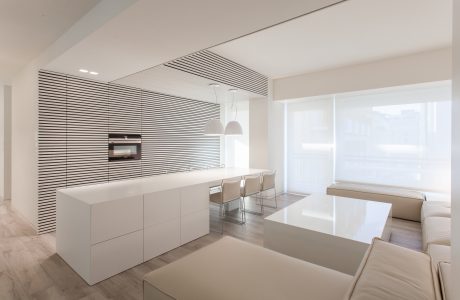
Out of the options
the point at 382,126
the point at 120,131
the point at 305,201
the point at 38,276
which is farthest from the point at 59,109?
the point at 382,126

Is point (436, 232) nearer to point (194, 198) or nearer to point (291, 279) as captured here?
point (291, 279)

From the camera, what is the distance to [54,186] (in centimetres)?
359

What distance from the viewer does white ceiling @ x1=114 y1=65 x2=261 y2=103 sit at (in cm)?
358

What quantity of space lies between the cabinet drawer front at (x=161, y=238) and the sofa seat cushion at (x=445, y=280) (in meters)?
2.54

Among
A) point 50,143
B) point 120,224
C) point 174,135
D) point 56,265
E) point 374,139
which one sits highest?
point 174,135

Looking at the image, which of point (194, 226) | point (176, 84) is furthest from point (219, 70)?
point (194, 226)

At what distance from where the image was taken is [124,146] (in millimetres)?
4336

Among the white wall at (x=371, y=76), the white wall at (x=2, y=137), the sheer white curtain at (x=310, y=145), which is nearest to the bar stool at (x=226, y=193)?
the sheer white curtain at (x=310, y=145)

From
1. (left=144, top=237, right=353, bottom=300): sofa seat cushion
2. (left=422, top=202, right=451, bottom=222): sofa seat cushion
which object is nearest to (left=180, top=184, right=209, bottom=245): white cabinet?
(left=144, top=237, right=353, bottom=300): sofa seat cushion

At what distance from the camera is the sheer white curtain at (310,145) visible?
18.3ft

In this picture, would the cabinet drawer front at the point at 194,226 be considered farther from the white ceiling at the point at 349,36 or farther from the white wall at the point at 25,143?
the white ceiling at the point at 349,36

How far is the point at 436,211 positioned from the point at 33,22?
5551 millimetres

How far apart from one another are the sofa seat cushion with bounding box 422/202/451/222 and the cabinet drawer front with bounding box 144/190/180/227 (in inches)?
129

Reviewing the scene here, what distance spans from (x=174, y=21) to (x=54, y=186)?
3215 millimetres
